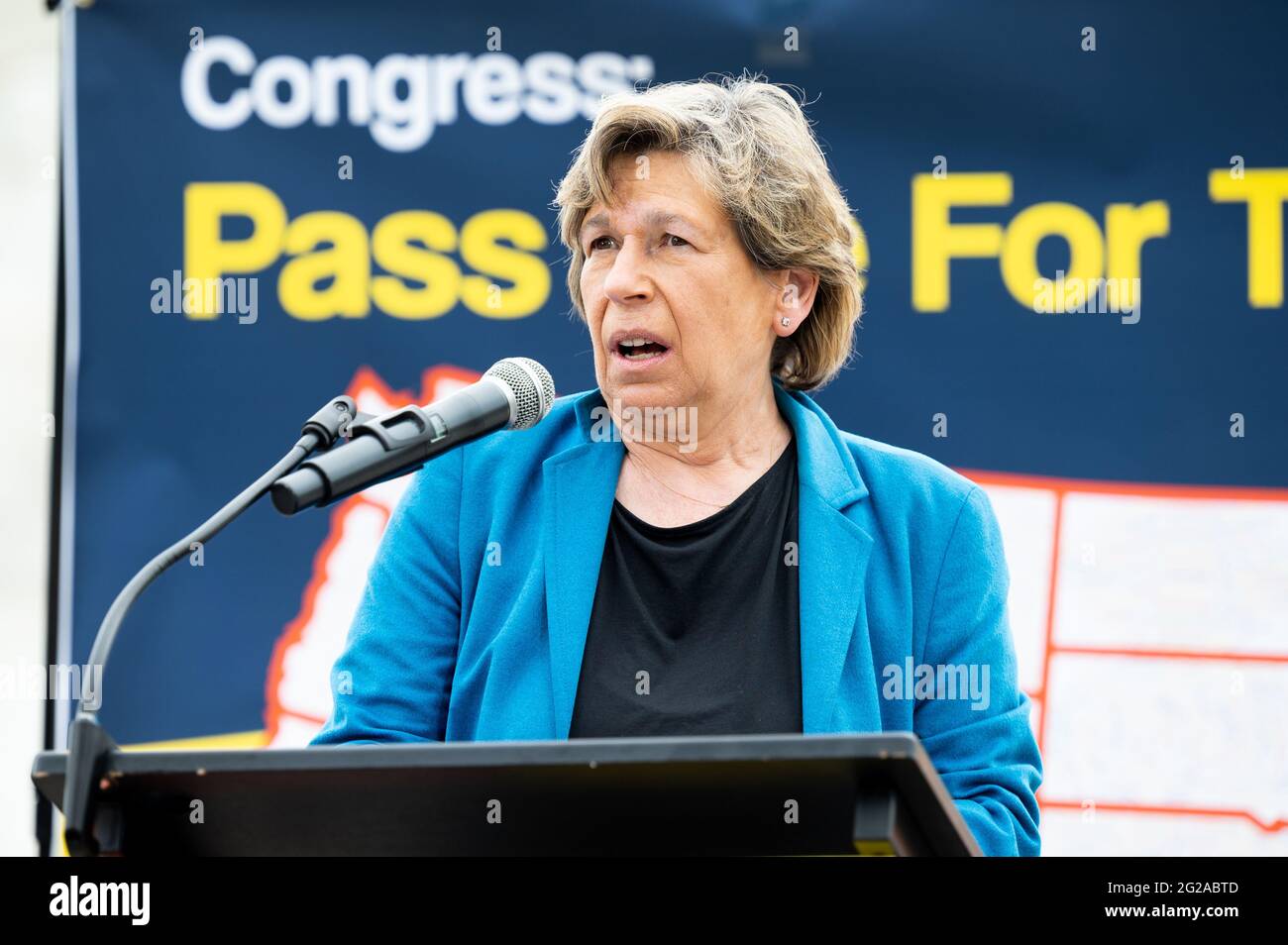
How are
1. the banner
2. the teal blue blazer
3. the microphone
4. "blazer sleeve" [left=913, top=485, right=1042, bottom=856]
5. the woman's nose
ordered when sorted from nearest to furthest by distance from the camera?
the microphone
"blazer sleeve" [left=913, top=485, right=1042, bottom=856]
the teal blue blazer
the woman's nose
the banner

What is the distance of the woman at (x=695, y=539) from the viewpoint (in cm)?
221

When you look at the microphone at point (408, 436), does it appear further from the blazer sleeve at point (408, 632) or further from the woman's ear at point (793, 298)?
the woman's ear at point (793, 298)

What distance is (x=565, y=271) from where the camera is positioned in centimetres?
352

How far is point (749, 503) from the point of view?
8.16 ft

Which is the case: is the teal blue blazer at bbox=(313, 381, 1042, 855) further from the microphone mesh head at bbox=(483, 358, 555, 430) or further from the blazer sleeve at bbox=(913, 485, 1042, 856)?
the microphone mesh head at bbox=(483, 358, 555, 430)

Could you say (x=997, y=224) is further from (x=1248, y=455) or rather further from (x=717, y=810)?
(x=717, y=810)

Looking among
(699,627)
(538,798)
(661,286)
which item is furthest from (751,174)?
(538,798)

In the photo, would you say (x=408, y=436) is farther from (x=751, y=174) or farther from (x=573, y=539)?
(x=751, y=174)

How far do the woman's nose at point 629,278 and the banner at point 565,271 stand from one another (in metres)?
1.04

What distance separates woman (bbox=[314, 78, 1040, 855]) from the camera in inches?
87.1

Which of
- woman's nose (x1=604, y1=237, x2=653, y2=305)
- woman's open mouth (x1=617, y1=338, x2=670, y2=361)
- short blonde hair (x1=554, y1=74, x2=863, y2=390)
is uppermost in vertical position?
short blonde hair (x1=554, y1=74, x2=863, y2=390)

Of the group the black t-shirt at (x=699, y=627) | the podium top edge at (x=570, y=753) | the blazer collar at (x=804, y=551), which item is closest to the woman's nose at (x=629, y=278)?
the blazer collar at (x=804, y=551)

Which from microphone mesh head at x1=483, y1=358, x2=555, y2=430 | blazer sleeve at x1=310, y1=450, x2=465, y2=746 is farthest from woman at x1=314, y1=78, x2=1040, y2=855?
microphone mesh head at x1=483, y1=358, x2=555, y2=430

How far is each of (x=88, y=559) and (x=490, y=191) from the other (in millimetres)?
1223
